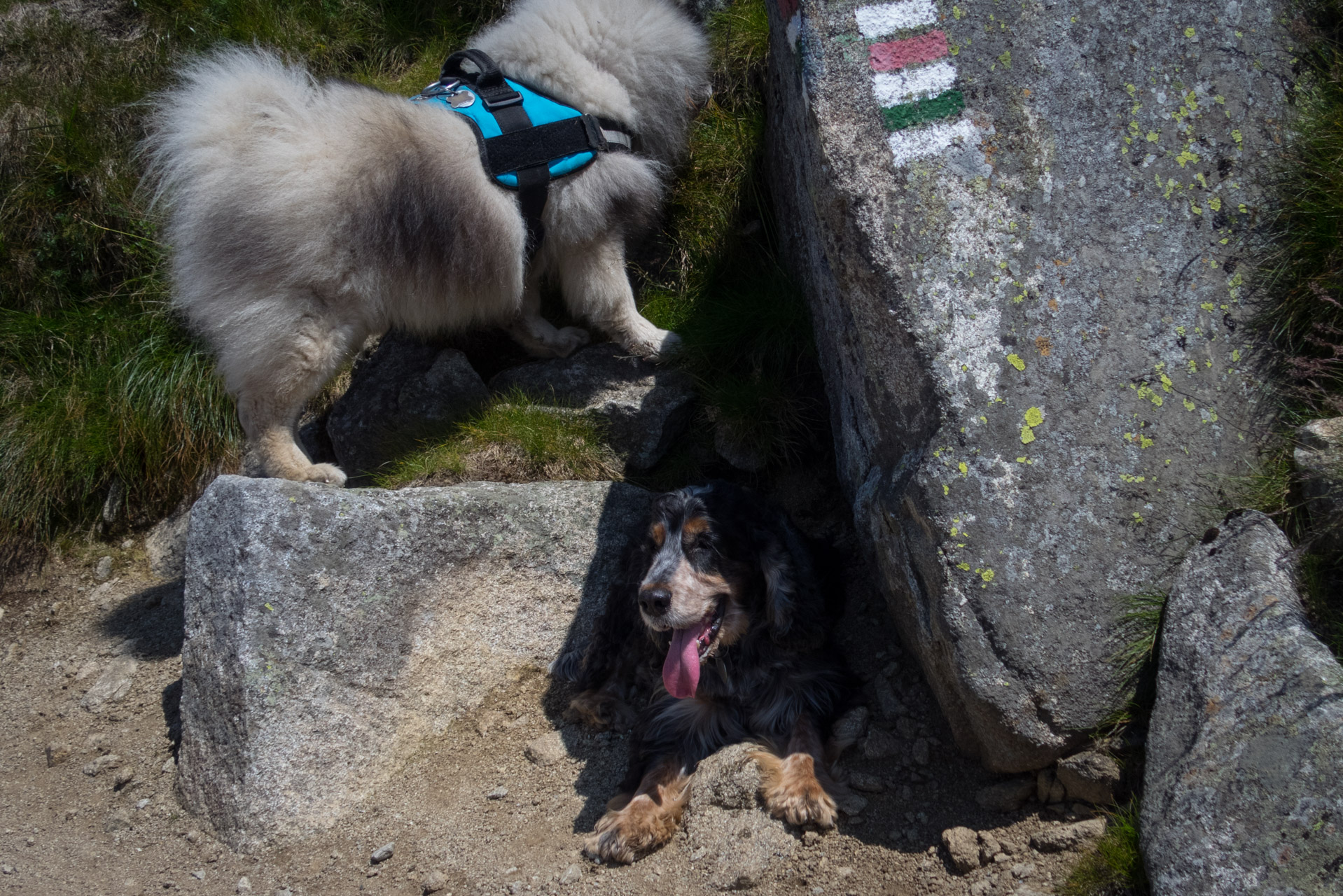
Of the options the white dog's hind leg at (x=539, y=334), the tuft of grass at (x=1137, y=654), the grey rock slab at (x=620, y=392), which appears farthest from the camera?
the white dog's hind leg at (x=539, y=334)

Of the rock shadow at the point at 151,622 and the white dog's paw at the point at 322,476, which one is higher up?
the white dog's paw at the point at 322,476

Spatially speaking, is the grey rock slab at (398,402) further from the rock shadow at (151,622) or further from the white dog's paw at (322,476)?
the rock shadow at (151,622)

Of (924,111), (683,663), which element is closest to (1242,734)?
(683,663)

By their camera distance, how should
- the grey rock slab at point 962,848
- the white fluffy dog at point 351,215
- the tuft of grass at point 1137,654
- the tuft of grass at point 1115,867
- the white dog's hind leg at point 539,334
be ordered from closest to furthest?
the tuft of grass at point 1115,867, the tuft of grass at point 1137,654, the grey rock slab at point 962,848, the white fluffy dog at point 351,215, the white dog's hind leg at point 539,334

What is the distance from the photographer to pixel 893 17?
123 inches

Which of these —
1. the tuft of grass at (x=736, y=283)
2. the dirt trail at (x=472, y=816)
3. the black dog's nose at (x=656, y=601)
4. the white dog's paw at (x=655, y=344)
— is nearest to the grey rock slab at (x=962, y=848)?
the dirt trail at (x=472, y=816)

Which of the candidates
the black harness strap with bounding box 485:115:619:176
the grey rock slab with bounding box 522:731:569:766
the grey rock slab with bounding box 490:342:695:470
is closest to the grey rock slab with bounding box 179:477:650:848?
the grey rock slab with bounding box 522:731:569:766

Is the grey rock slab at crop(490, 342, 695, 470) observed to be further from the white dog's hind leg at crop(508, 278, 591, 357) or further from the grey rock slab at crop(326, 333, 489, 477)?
the grey rock slab at crop(326, 333, 489, 477)

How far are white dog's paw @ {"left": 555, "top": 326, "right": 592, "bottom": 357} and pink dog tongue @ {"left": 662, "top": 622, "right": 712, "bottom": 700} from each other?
83.7 inches

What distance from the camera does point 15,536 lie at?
5316mm

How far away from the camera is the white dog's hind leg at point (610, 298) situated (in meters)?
4.78

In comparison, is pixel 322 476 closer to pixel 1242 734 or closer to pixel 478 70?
pixel 478 70

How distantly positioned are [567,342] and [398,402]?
98cm

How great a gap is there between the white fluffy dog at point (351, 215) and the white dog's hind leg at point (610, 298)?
0.01 metres
